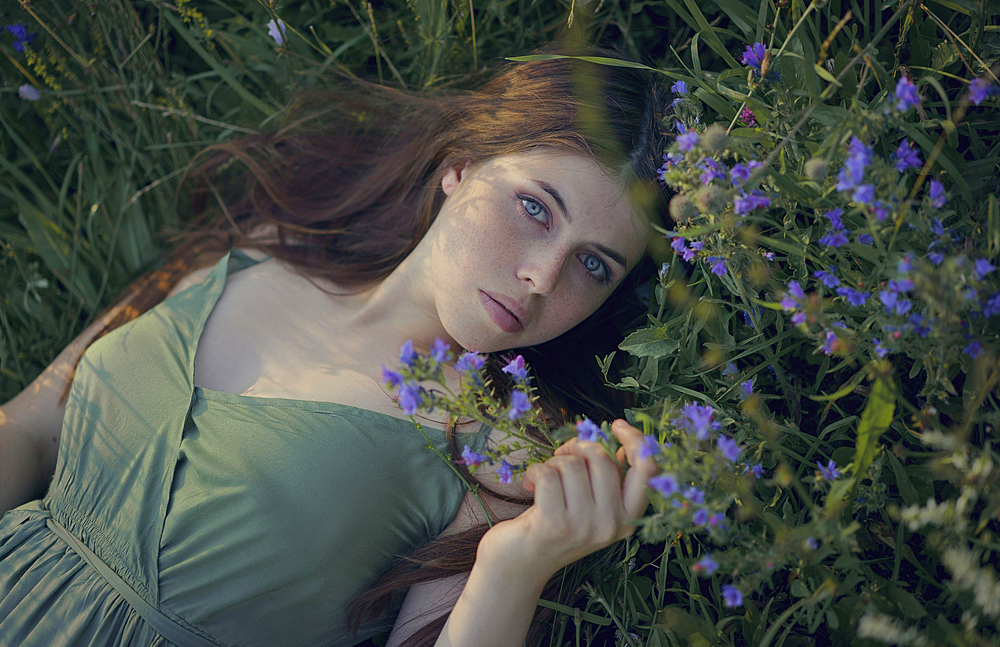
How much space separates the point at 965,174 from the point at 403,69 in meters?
1.88

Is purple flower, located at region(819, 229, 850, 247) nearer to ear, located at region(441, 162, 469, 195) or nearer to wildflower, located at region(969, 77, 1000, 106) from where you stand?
wildflower, located at region(969, 77, 1000, 106)

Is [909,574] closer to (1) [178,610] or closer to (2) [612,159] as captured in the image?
(2) [612,159]

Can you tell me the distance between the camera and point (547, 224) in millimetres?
1657

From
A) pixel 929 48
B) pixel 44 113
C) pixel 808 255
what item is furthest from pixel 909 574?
pixel 44 113

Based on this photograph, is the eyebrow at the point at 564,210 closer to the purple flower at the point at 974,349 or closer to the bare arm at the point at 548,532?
the bare arm at the point at 548,532

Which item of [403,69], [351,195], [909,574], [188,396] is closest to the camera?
[909,574]

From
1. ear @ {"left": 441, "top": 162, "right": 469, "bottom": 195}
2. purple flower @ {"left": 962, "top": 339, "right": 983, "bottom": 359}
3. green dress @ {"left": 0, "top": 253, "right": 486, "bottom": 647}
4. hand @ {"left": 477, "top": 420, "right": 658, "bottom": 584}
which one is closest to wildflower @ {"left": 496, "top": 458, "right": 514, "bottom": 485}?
hand @ {"left": 477, "top": 420, "right": 658, "bottom": 584}

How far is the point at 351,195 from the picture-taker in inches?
92.2

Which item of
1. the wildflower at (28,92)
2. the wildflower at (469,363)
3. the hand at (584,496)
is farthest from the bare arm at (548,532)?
the wildflower at (28,92)

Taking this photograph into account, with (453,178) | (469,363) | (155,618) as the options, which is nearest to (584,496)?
(469,363)

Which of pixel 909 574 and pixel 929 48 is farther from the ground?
pixel 929 48

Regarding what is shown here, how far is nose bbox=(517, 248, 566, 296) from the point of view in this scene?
1.60 m

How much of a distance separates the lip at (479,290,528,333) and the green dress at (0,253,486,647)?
302 millimetres

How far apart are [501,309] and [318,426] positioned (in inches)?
22.9
